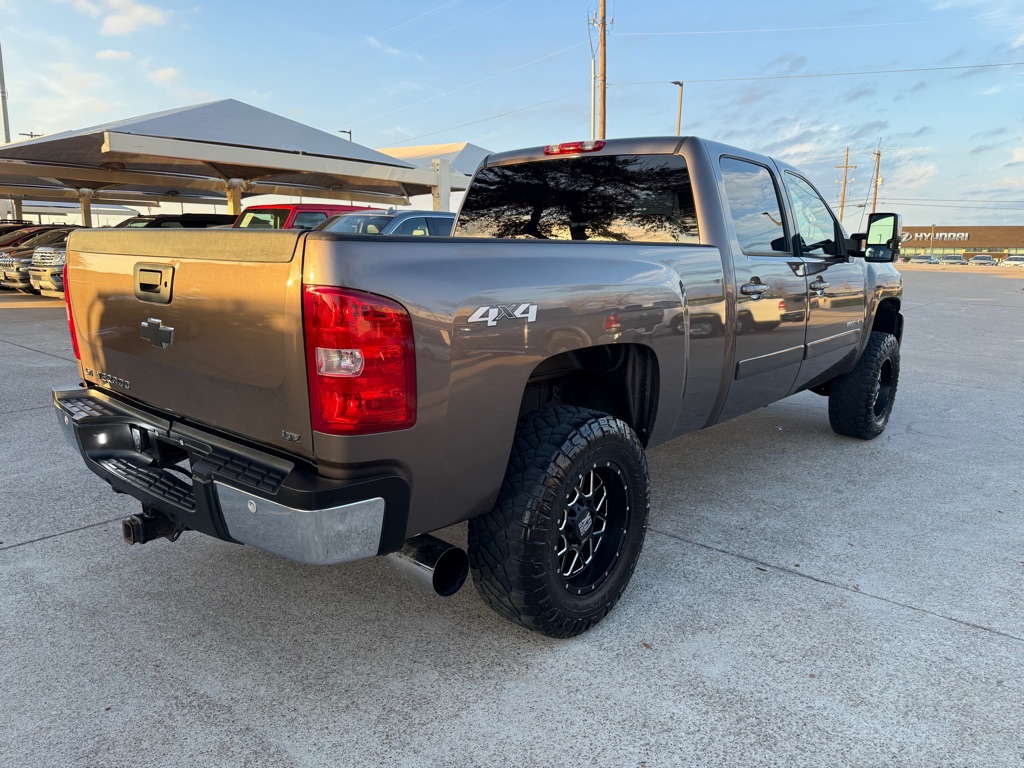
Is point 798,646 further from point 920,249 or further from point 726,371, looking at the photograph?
point 920,249

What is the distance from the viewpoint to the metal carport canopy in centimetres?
1334

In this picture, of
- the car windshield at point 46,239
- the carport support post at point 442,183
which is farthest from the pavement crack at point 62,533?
the carport support post at point 442,183

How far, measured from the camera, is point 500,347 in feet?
7.79

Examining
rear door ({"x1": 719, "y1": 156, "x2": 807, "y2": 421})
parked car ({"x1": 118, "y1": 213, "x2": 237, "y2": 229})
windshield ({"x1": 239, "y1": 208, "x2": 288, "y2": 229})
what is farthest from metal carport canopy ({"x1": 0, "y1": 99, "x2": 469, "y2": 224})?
→ rear door ({"x1": 719, "y1": 156, "x2": 807, "y2": 421})

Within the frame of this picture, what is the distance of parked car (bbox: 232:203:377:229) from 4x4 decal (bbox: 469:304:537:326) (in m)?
9.64

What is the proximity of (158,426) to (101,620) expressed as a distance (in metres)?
0.86

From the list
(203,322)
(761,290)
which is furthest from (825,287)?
(203,322)

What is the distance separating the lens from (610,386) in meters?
3.24

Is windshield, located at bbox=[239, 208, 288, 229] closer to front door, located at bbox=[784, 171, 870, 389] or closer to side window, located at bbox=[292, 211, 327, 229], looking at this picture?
side window, located at bbox=[292, 211, 327, 229]

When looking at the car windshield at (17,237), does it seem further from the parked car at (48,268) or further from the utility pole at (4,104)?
the utility pole at (4,104)

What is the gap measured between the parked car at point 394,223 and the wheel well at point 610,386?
6781mm

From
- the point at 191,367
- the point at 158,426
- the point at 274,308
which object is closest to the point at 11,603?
the point at 158,426

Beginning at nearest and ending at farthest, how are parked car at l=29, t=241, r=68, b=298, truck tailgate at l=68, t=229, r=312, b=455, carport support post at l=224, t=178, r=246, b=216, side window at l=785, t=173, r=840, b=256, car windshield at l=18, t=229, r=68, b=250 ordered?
1. truck tailgate at l=68, t=229, r=312, b=455
2. side window at l=785, t=173, r=840, b=256
3. parked car at l=29, t=241, r=68, b=298
4. car windshield at l=18, t=229, r=68, b=250
5. carport support post at l=224, t=178, r=246, b=216

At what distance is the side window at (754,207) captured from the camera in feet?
12.4
